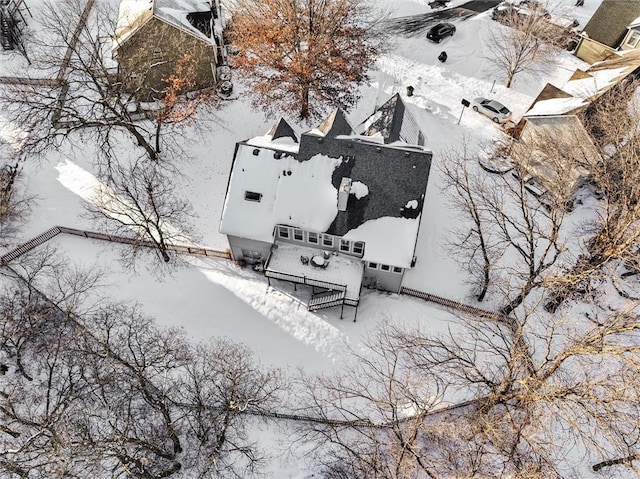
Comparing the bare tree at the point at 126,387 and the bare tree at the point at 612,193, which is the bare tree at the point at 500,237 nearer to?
the bare tree at the point at 612,193

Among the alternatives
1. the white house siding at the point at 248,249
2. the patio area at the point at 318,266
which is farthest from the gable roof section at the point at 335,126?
the white house siding at the point at 248,249

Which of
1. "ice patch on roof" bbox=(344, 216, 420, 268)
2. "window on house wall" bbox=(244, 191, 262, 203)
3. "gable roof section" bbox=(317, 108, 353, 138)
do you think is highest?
"gable roof section" bbox=(317, 108, 353, 138)

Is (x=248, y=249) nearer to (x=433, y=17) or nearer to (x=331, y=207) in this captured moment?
(x=331, y=207)

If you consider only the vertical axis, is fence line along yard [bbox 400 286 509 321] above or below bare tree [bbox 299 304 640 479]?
above

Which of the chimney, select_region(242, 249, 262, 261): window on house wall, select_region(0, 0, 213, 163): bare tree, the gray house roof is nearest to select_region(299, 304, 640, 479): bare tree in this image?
the chimney

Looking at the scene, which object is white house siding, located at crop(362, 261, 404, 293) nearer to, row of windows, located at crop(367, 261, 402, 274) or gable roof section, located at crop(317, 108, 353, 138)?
row of windows, located at crop(367, 261, 402, 274)

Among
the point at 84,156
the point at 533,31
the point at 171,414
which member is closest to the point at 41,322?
the point at 171,414

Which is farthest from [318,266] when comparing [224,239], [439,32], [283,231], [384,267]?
[439,32]
